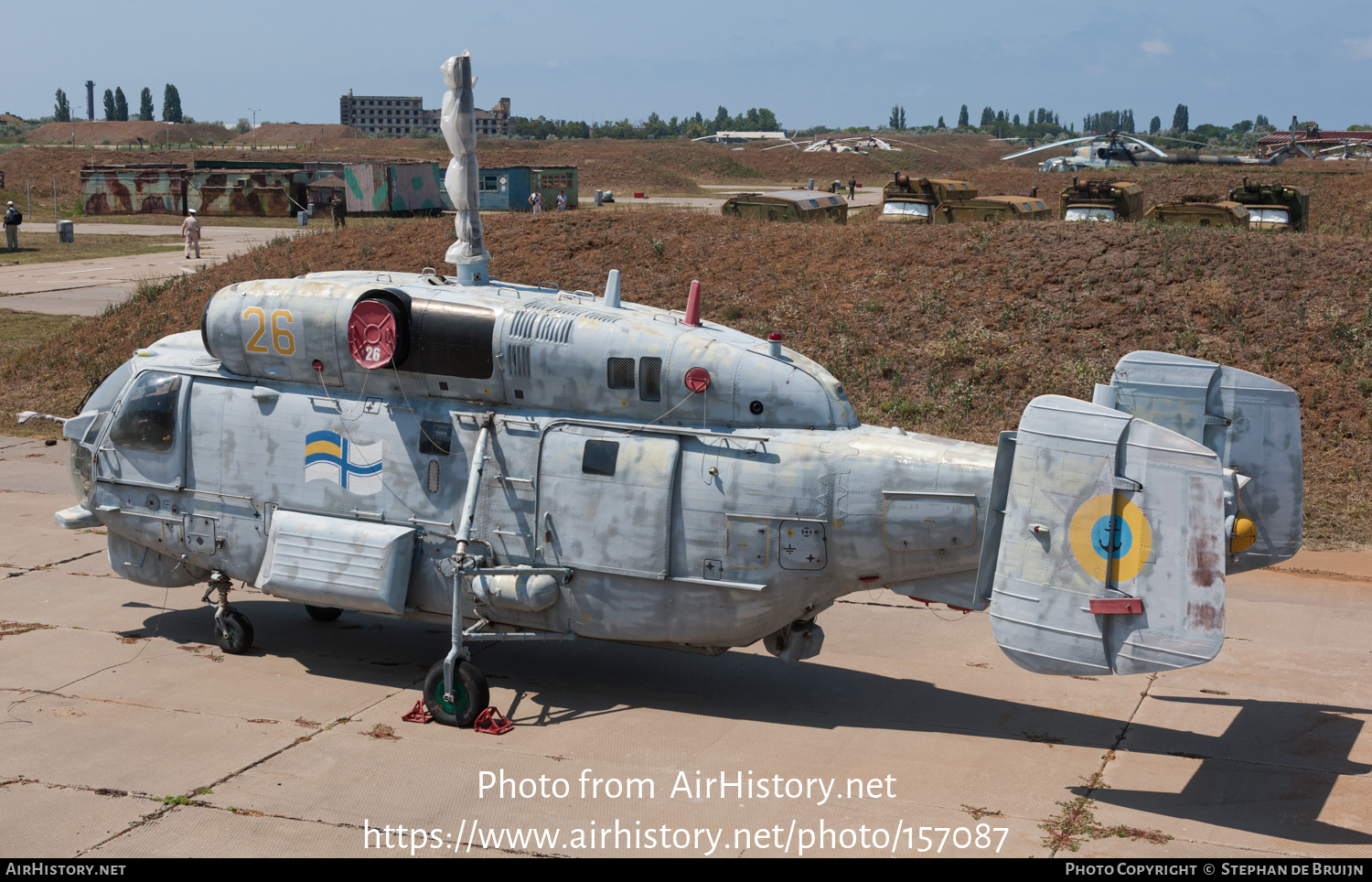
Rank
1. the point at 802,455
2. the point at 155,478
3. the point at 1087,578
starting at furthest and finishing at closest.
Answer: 1. the point at 155,478
2. the point at 802,455
3. the point at 1087,578

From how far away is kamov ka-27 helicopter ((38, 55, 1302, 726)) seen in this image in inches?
304

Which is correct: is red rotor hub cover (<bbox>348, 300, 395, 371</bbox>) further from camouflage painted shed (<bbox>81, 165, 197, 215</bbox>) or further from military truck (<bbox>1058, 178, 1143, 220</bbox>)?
camouflage painted shed (<bbox>81, 165, 197, 215</bbox>)

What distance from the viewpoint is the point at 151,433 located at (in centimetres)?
1063

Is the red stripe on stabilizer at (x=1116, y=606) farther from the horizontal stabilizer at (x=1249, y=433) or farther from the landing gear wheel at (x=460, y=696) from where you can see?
the landing gear wheel at (x=460, y=696)

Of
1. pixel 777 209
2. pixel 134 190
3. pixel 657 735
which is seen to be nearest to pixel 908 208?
pixel 777 209

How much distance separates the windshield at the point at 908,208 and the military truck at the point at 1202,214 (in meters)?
6.92

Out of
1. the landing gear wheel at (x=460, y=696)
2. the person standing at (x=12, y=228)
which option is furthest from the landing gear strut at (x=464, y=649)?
the person standing at (x=12, y=228)

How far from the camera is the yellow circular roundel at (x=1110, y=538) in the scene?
760 cm

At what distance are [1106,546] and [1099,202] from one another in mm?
25087

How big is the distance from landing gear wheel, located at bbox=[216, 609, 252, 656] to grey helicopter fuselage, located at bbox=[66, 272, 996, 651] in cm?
56

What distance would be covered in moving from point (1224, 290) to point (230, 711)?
17484 millimetres
